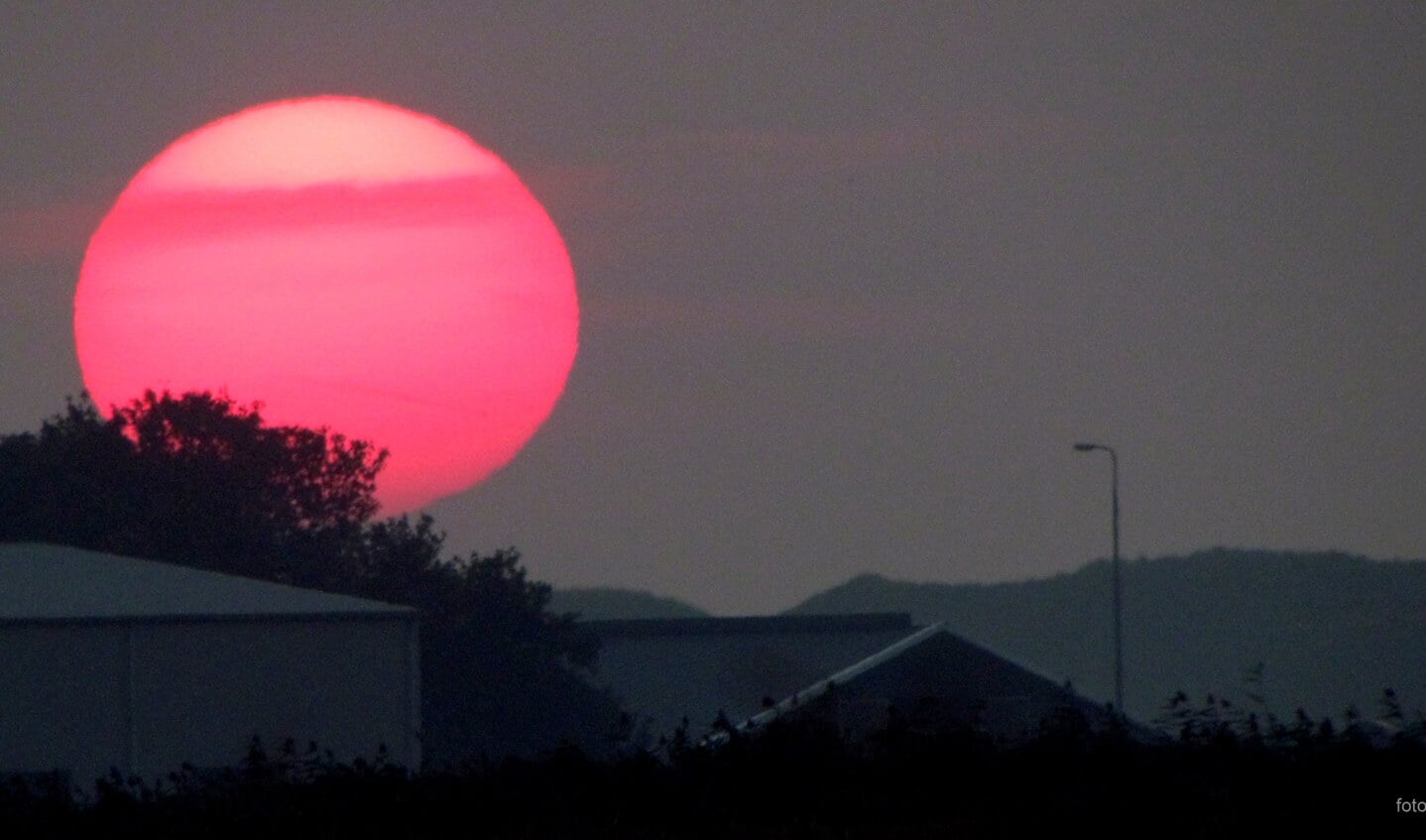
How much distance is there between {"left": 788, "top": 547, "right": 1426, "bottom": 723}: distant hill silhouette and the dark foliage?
49.7 metres

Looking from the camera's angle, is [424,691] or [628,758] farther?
[424,691]

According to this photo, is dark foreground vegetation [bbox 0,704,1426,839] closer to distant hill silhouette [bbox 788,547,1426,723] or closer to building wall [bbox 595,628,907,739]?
building wall [bbox 595,628,907,739]

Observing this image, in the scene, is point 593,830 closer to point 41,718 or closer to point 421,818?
point 421,818

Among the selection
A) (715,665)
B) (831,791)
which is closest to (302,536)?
(715,665)

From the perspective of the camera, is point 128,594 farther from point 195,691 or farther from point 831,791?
point 831,791

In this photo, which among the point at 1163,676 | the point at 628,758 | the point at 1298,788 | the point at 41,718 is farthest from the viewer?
the point at 1163,676

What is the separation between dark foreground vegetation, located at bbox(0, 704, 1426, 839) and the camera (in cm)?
1644

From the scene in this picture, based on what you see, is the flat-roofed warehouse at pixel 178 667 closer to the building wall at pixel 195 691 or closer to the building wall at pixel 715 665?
the building wall at pixel 195 691

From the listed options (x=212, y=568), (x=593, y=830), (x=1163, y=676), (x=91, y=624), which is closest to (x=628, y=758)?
(x=593, y=830)

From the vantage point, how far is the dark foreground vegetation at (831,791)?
16.4 metres

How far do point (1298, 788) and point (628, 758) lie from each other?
603cm

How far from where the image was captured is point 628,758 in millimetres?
19516

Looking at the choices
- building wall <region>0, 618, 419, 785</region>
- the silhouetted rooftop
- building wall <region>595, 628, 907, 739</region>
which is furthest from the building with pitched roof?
the silhouetted rooftop

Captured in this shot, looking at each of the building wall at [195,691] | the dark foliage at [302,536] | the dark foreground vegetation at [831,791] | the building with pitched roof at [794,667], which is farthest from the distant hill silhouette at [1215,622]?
the dark foreground vegetation at [831,791]
